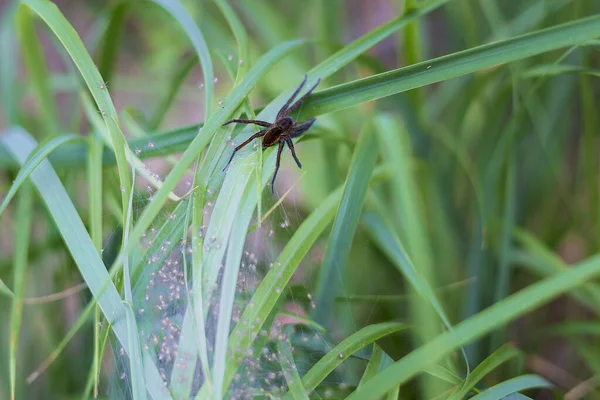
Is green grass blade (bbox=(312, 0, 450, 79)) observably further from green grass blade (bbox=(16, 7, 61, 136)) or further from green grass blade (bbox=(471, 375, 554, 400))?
green grass blade (bbox=(16, 7, 61, 136))

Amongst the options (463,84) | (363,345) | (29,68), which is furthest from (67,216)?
(463,84)

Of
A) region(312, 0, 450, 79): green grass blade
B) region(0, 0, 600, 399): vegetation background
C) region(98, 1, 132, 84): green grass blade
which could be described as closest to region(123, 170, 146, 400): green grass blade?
region(0, 0, 600, 399): vegetation background

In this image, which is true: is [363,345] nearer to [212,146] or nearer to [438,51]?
[212,146]

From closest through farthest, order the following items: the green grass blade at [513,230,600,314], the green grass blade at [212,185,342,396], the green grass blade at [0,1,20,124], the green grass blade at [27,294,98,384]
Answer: the green grass blade at [212,185,342,396] → the green grass blade at [27,294,98,384] → the green grass blade at [513,230,600,314] → the green grass blade at [0,1,20,124]

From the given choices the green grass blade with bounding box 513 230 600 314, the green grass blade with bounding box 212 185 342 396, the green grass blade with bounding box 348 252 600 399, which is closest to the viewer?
the green grass blade with bounding box 348 252 600 399

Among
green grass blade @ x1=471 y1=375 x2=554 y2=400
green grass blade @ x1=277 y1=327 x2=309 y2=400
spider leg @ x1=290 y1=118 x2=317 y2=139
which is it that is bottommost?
green grass blade @ x1=471 y1=375 x2=554 y2=400

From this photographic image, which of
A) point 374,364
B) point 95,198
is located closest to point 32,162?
point 95,198

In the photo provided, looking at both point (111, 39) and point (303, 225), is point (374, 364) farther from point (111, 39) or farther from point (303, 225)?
point (111, 39)
